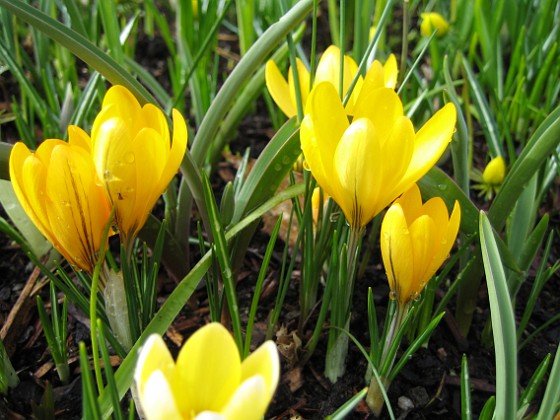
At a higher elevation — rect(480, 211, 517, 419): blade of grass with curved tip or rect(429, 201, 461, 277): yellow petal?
rect(429, 201, 461, 277): yellow petal

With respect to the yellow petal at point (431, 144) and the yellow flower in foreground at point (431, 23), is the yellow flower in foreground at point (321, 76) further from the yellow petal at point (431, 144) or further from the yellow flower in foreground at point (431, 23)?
the yellow flower in foreground at point (431, 23)

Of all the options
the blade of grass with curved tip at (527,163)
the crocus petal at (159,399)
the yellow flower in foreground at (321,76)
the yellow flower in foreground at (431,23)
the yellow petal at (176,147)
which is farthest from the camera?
the yellow flower in foreground at (431,23)

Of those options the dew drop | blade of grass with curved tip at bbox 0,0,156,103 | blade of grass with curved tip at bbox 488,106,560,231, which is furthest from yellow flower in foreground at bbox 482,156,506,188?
the dew drop

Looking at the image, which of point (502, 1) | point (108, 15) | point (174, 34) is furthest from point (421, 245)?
point (174, 34)

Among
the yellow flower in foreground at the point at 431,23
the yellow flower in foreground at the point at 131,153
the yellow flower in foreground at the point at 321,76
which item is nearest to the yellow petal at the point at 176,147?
the yellow flower in foreground at the point at 131,153

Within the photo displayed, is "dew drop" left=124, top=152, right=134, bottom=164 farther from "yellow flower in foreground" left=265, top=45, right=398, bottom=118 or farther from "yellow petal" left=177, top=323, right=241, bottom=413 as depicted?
"yellow flower in foreground" left=265, top=45, right=398, bottom=118

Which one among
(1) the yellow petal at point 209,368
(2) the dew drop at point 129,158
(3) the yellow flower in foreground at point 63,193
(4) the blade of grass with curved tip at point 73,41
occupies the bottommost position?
(1) the yellow petal at point 209,368
